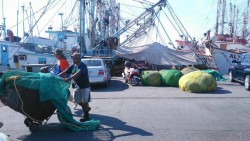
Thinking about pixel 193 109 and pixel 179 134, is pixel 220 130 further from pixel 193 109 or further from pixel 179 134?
pixel 193 109

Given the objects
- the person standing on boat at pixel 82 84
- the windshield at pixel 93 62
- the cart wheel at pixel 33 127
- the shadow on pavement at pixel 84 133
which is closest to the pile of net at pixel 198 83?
the windshield at pixel 93 62

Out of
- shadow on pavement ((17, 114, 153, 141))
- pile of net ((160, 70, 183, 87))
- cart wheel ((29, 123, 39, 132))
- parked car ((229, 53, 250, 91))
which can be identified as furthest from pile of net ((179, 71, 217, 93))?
cart wheel ((29, 123, 39, 132))

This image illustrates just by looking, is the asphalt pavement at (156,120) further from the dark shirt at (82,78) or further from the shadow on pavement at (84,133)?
the dark shirt at (82,78)

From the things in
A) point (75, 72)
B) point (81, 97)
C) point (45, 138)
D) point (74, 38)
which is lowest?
point (45, 138)

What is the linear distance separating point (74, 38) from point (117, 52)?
428 inches

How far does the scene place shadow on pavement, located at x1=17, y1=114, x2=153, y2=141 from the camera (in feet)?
21.2

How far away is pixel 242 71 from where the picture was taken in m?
15.5

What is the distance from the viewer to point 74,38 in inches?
Answer: 1253

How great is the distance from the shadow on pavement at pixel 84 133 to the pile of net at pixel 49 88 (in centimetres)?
20

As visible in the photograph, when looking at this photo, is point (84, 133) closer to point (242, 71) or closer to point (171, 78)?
point (171, 78)

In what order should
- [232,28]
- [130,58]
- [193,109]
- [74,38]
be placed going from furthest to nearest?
[232,28]
[74,38]
[130,58]
[193,109]

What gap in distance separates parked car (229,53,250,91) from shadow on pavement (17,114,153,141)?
9099 millimetres

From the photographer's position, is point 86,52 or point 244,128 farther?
point 86,52

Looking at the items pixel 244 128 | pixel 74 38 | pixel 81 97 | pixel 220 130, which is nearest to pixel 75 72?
pixel 81 97
